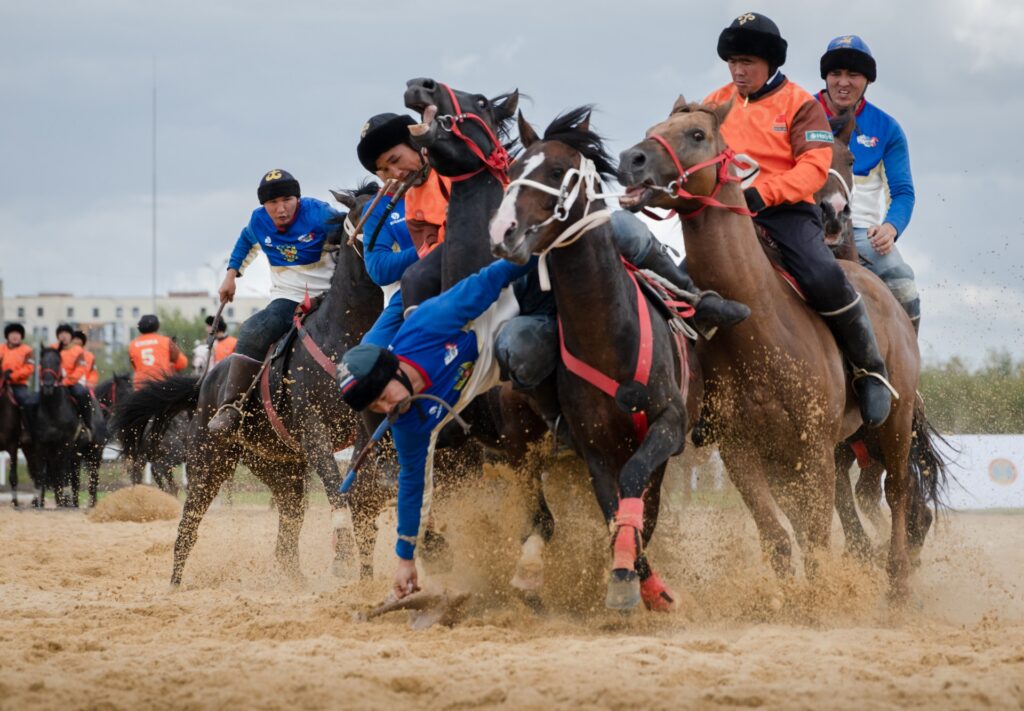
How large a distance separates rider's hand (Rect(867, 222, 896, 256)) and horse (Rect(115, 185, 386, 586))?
311 centimetres

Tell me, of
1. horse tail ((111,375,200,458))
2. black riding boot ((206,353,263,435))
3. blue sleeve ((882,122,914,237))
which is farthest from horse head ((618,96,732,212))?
horse tail ((111,375,200,458))

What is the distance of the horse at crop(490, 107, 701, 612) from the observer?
18.0 ft

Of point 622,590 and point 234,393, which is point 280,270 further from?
point 622,590

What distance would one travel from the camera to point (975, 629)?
6117 mm

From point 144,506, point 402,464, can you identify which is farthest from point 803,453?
point 144,506

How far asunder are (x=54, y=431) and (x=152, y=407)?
8.57m

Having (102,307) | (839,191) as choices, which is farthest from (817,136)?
(102,307)

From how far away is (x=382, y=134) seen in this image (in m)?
7.08

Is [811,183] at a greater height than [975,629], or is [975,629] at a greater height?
[811,183]

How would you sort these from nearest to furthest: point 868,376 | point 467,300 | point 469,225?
point 467,300
point 469,225
point 868,376

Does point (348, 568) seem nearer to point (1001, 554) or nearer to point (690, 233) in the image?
point (690, 233)

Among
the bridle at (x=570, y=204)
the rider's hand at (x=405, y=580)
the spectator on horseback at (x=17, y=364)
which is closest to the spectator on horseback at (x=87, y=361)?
the spectator on horseback at (x=17, y=364)

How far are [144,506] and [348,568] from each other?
6697mm

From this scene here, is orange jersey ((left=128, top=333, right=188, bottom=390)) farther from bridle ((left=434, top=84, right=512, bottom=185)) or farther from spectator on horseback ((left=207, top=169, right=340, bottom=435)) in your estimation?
bridle ((left=434, top=84, right=512, bottom=185))
